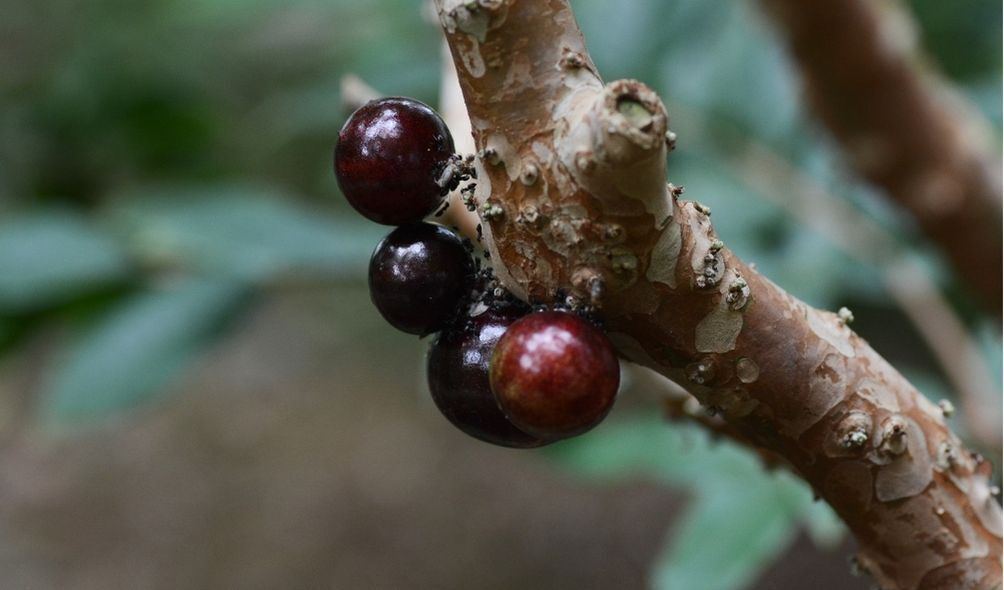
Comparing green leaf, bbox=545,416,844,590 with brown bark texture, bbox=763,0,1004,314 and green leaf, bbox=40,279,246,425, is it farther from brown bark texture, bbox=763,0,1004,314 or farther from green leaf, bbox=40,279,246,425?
green leaf, bbox=40,279,246,425

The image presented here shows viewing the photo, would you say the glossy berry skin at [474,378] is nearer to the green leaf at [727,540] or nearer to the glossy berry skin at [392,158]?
the glossy berry skin at [392,158]

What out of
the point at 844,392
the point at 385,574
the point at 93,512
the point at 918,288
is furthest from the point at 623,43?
the point at 93,512

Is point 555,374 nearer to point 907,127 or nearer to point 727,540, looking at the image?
point 727,540

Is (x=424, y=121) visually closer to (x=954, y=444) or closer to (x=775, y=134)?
(x=954, y=444)

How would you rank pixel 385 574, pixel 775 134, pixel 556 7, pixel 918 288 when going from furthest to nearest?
pixel 385 574 → pixel 775 134 → pixel 918 288 → pixel 556 7

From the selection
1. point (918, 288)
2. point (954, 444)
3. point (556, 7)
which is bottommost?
point (918, 288)

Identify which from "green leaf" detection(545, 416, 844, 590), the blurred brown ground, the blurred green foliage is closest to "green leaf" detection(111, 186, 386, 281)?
the blurred green foliage

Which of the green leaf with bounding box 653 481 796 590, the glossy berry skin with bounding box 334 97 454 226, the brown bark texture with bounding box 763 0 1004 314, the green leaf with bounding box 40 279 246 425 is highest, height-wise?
the glossy berry skin with bounding box 334 97 454 226
